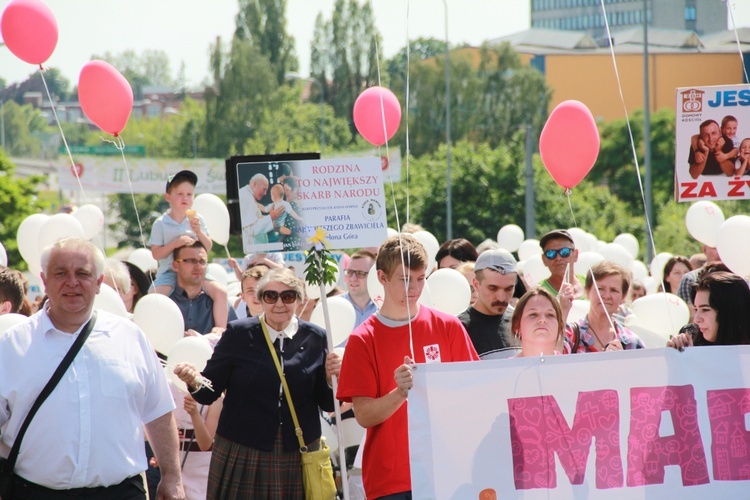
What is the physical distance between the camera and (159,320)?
21.8 ft

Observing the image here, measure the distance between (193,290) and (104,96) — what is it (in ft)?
5.72

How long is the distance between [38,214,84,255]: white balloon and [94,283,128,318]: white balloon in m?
1.73

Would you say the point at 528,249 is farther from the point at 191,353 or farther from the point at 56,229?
the point at 191,353

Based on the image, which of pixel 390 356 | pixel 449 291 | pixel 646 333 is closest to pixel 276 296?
pixel 390 356

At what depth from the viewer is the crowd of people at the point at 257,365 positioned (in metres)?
4.14

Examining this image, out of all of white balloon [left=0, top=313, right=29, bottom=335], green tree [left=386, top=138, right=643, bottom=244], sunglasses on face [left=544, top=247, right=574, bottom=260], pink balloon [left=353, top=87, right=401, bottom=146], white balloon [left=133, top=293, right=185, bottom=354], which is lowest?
green tree [left=386, top=138, right=643, bottom=244]

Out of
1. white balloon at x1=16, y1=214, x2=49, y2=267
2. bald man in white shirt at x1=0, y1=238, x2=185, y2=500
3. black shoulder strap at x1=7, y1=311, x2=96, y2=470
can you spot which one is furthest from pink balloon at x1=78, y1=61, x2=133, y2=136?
black shoulder strap at x1=7, y1=311, x2=96, y2=470

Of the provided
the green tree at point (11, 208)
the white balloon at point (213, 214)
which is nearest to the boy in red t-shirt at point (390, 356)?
the white balloon at point (213, 214)

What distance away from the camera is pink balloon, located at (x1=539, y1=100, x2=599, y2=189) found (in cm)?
728

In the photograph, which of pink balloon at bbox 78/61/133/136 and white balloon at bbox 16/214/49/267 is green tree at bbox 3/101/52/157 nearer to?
white balloon at bbox 16/214/49/267

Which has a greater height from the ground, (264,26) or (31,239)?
(264,26)

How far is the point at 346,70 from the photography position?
2522 inches

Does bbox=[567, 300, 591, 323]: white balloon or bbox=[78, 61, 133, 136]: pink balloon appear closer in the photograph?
bbox=[567, 300, 591, 323]: white balloon

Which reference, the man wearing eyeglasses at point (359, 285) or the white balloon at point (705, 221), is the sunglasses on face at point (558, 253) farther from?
the white balloon at point (705, 221)
